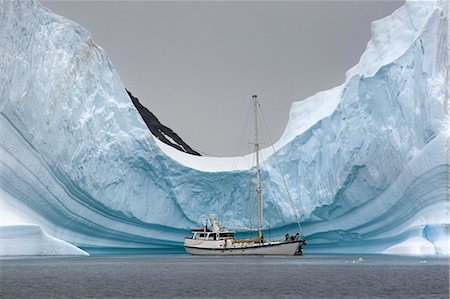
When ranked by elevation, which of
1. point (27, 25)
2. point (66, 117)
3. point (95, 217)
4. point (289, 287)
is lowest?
point (289, 287)

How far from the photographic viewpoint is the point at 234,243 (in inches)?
1292

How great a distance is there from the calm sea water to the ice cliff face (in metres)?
2.83

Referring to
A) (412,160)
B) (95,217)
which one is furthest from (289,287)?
(95,217)

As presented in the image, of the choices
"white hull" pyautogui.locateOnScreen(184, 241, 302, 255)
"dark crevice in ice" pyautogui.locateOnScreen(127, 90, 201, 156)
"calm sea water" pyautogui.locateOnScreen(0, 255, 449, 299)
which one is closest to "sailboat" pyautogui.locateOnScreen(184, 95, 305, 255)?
"white hull" pyautogui.locateOnScreen(184, 241, 302, 255)

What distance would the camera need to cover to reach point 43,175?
90.7ft

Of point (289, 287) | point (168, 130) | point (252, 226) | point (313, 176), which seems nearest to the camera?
point (289, 287)

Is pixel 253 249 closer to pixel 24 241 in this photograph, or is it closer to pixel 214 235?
pixel 214 235

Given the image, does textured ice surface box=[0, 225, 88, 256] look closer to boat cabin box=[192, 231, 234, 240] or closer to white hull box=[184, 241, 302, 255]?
boat cabin box=[192, 231, 234, 240]

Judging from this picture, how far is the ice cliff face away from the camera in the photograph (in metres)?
27.3

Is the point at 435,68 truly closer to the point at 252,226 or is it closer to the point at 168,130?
the point at 252,226

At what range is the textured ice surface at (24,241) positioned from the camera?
25.1 metres

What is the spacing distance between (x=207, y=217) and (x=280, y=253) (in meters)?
2.92

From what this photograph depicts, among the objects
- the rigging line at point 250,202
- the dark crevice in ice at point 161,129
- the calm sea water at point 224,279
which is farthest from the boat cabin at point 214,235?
the dark crevice in ice at point 161,129

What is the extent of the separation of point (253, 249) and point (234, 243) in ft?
2.97
